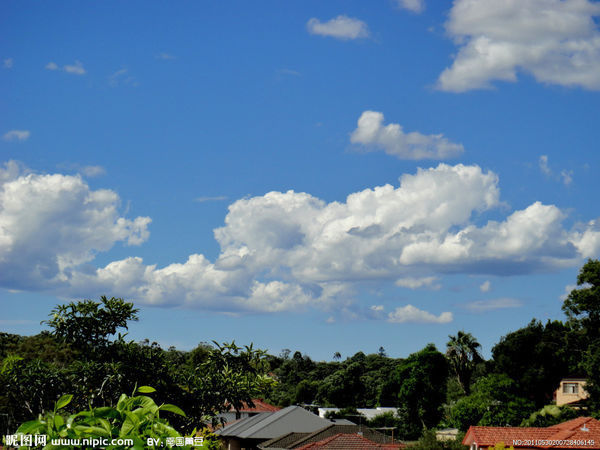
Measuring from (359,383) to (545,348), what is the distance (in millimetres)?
42930

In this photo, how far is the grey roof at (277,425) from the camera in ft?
274

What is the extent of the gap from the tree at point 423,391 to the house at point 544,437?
3909cm

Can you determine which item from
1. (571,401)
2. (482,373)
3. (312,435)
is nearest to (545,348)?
(571,401)

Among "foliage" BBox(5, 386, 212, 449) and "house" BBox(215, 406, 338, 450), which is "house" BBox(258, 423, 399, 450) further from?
"foliage" BBox(5, 386, 212, 449)

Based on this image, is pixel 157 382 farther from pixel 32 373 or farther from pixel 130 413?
pixel 130 413

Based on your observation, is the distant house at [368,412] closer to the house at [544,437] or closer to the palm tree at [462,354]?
the palm tree at [462,354]

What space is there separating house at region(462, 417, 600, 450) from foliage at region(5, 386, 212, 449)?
59022mm

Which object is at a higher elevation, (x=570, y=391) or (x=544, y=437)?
(x=570, y=391)

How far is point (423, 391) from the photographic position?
10331 centimetres

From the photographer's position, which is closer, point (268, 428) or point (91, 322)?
point (91, 322)

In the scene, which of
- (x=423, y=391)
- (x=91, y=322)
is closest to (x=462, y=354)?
(x=423, y=391)

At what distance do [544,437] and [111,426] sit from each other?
203 ft

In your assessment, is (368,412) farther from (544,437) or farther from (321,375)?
(544,437)

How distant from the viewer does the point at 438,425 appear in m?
99.5
